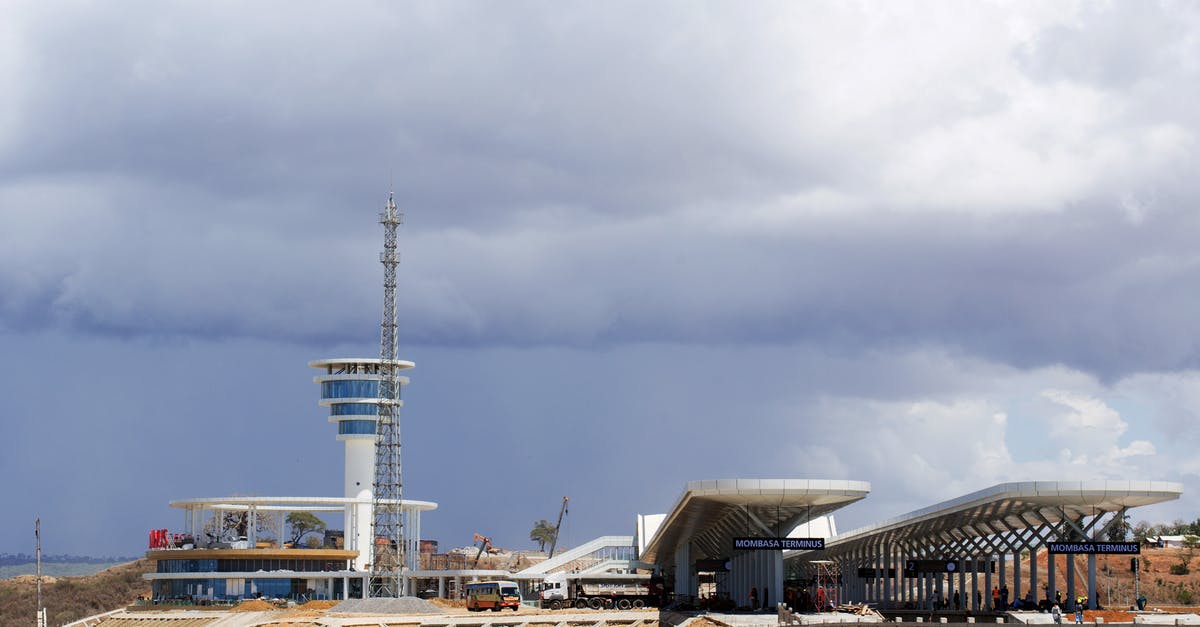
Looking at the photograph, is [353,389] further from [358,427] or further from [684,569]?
[684,569]

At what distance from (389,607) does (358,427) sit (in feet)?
149

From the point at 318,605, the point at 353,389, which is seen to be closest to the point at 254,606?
the point at 318,605

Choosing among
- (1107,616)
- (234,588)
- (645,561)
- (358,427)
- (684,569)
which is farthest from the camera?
(645,561)

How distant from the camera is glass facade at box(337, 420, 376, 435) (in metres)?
131

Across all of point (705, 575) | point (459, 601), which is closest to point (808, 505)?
point (459, 601)

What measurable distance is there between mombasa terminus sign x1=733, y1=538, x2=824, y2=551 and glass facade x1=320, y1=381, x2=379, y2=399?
68.0m

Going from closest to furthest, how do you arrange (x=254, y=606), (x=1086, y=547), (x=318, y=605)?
1. (x=1086, y=547)
2. (x=318, y=605)
3. (x=254, y=606)

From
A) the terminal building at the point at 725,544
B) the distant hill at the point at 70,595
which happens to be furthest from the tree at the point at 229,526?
the distant hill at the point at 70,595

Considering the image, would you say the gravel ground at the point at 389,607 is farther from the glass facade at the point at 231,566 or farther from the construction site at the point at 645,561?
the glass facade at the point at 231,566

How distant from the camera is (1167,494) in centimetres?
6303

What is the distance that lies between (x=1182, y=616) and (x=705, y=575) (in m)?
89.7

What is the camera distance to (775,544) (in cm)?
6894

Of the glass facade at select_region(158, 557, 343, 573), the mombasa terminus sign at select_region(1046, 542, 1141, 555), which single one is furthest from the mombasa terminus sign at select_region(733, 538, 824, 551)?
the glass facade at select_region(158, 557, 343, 573)

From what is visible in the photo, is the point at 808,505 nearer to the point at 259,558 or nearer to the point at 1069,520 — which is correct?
the point at 1069,520
